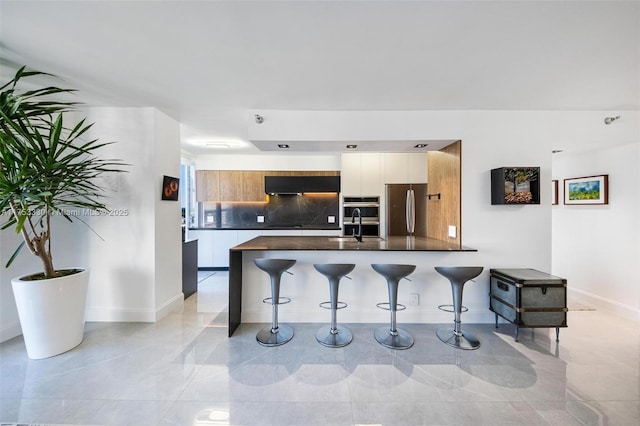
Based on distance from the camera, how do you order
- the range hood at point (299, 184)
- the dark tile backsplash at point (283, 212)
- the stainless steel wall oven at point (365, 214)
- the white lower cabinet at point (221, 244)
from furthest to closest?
the dark tile backsplash at point (283, 212), the range hood at point (299, 184), the white lower cabinet at point (221, 244), the stainless steel wall oven at point (365, 214)

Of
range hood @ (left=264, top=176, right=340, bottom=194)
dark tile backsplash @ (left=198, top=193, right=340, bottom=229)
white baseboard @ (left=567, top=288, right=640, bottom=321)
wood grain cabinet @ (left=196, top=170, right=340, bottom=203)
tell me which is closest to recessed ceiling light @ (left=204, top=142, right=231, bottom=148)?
wood grain cabinet @ (left=196, top=170, right=340, bottom=203)

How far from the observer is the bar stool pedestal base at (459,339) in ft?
8.07

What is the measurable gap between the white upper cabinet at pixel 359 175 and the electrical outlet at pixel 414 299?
2.35 m

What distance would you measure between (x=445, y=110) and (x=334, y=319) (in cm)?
259

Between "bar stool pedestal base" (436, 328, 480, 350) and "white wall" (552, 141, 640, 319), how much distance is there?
2234mm

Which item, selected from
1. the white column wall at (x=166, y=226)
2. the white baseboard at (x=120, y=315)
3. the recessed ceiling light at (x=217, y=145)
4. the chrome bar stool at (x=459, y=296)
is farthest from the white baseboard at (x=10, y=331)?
the chrome bar stool at (x=459, y=296)

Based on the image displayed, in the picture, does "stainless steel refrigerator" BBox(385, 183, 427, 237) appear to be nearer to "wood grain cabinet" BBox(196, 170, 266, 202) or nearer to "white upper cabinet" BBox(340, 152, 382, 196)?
"white upper cabinet" BBox(340, 152, 382, 196)

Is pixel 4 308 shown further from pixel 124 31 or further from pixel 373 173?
pixel 373 173

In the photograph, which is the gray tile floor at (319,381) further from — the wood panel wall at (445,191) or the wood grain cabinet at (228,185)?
the wood grain cabinet at (228,185)

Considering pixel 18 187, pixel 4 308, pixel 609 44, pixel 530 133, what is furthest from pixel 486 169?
pixel 4 308

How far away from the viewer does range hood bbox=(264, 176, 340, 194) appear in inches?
213

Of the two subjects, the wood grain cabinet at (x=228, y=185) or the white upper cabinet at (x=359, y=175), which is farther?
the wood grain cabinet at (x=228, y=185)

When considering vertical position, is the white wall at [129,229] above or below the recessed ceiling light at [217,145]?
below

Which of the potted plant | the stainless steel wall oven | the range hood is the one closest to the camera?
the potted plant
